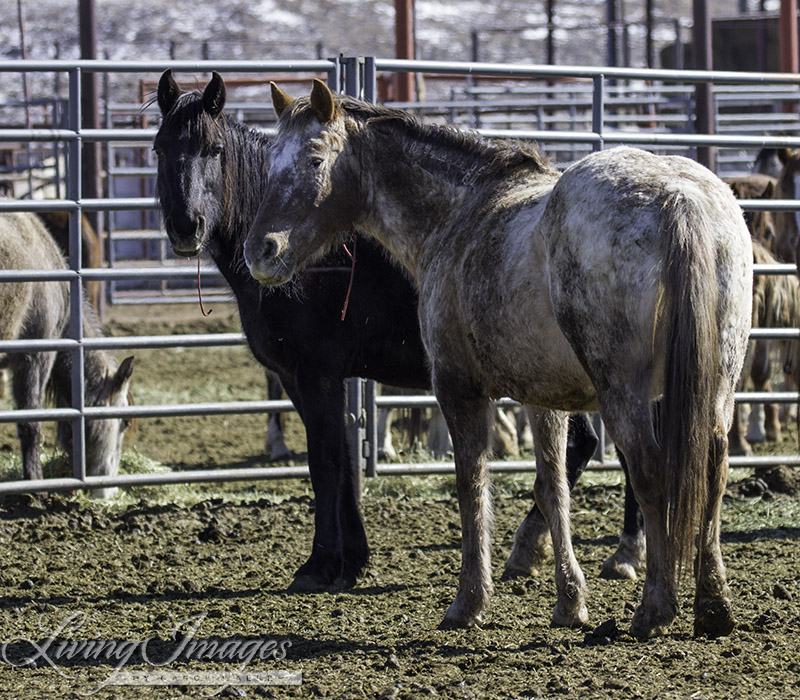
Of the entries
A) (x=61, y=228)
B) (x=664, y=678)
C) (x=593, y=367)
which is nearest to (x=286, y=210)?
(x=593, y=367)

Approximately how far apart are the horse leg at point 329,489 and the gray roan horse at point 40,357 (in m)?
2.22

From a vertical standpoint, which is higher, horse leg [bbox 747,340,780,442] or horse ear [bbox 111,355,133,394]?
horse ear [bbox 111,355,133,394]

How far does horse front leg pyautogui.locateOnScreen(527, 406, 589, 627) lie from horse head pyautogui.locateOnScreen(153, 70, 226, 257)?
1.66 metres

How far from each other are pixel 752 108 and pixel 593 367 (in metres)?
18.2

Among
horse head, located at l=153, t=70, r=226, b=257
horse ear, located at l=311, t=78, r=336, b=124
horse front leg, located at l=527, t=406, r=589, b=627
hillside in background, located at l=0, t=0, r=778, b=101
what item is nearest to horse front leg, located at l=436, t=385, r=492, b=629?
horse front leg, located at l=527, t=406, r=589, b=627

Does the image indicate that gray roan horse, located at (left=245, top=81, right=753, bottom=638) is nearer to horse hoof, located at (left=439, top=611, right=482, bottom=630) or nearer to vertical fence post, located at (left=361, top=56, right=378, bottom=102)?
horse hoof, located at (left=439, top=611, right=482, bottom=630)

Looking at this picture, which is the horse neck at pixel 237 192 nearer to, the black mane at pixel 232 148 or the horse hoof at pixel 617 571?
the black mane at pixel 232 148

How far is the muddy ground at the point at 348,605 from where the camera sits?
10.3 ft

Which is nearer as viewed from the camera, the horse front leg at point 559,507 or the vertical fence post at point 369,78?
the horse front leg at point 559,507

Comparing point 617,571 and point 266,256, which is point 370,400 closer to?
point 617,571

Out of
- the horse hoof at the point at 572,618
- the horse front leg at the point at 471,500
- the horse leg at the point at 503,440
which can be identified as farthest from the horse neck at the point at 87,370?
the horse hoof at the point at 572,618

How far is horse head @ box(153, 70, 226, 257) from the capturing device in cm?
450

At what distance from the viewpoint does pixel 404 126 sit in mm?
3998

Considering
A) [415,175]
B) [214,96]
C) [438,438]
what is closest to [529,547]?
[415,175]
